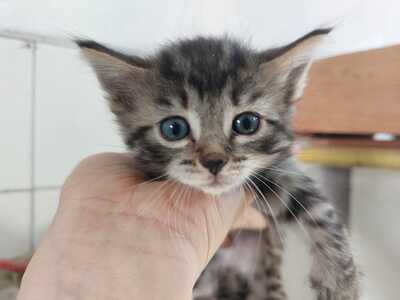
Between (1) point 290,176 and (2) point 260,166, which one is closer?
(2) point 260,166

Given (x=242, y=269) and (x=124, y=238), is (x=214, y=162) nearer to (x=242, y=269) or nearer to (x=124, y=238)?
(x=124, y=238)

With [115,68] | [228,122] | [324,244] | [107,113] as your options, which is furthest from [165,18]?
[324,244]

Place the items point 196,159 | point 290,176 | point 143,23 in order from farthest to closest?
point 143,23 < point 290,176 < point 196,159

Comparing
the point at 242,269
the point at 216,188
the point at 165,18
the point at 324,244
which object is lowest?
the point at 242,269

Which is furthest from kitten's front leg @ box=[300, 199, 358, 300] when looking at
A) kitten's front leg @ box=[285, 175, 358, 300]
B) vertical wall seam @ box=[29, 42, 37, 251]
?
vertical wall seam @ box=[29, 42, 37, 251]

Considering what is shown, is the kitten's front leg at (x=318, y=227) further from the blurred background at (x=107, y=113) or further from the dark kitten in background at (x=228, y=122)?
the blurred background at (x=107, y=113)

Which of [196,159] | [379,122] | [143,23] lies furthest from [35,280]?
[379,122]

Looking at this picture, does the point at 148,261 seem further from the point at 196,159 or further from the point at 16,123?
the point at 16,123
